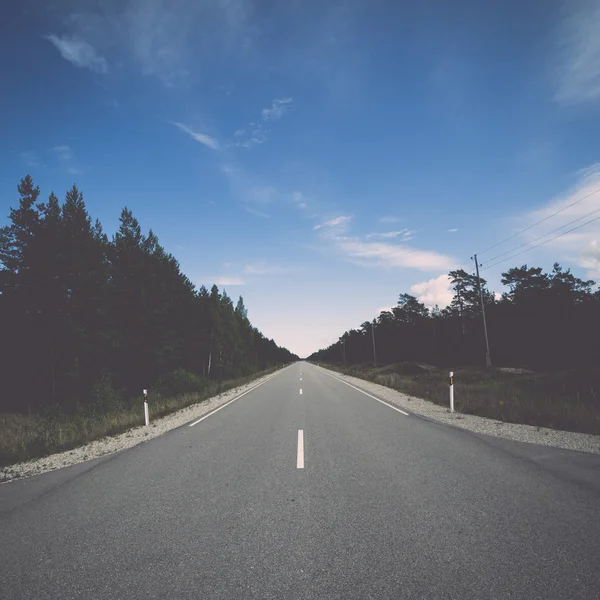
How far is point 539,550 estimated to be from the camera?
308 cm

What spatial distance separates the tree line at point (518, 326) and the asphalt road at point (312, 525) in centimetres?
2487

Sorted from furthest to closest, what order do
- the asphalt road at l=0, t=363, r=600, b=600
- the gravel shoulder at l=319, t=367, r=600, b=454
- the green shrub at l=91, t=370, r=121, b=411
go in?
1. the green shrub at l=91, t=370, r=121, b=411
2. the gravel shoulder at l=319, t=367, r=600, b=454
3. the asphalt road at l=0, t=363, r=600, b=600

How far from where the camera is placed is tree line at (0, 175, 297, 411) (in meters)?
21.3

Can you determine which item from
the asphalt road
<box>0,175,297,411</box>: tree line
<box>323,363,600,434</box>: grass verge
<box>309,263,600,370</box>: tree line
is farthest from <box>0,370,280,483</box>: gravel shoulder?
<box>309,263,600,370</box>: tree line

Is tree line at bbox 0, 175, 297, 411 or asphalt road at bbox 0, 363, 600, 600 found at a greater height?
tree line at bbox 0, 175, 297, 411

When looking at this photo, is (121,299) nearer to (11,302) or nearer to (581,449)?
(11,302)

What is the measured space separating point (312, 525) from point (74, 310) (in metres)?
25.2

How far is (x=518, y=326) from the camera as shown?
44.4m

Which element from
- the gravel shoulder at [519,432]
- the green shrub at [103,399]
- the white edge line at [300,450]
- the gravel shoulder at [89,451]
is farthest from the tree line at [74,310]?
the gravel shoulder at [519,432]

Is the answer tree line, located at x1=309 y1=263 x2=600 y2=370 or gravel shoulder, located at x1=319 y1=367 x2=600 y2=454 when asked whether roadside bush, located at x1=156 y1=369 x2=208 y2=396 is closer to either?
gravel shoulder, located at x1=319 y1=367 x2=600 y2=454

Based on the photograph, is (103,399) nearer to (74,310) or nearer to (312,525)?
(74,310)

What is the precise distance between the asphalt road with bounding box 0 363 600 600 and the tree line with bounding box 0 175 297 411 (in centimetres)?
1346

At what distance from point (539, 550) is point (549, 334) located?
152 feet

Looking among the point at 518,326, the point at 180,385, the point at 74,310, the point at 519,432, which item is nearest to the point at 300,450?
the point at 519,432
